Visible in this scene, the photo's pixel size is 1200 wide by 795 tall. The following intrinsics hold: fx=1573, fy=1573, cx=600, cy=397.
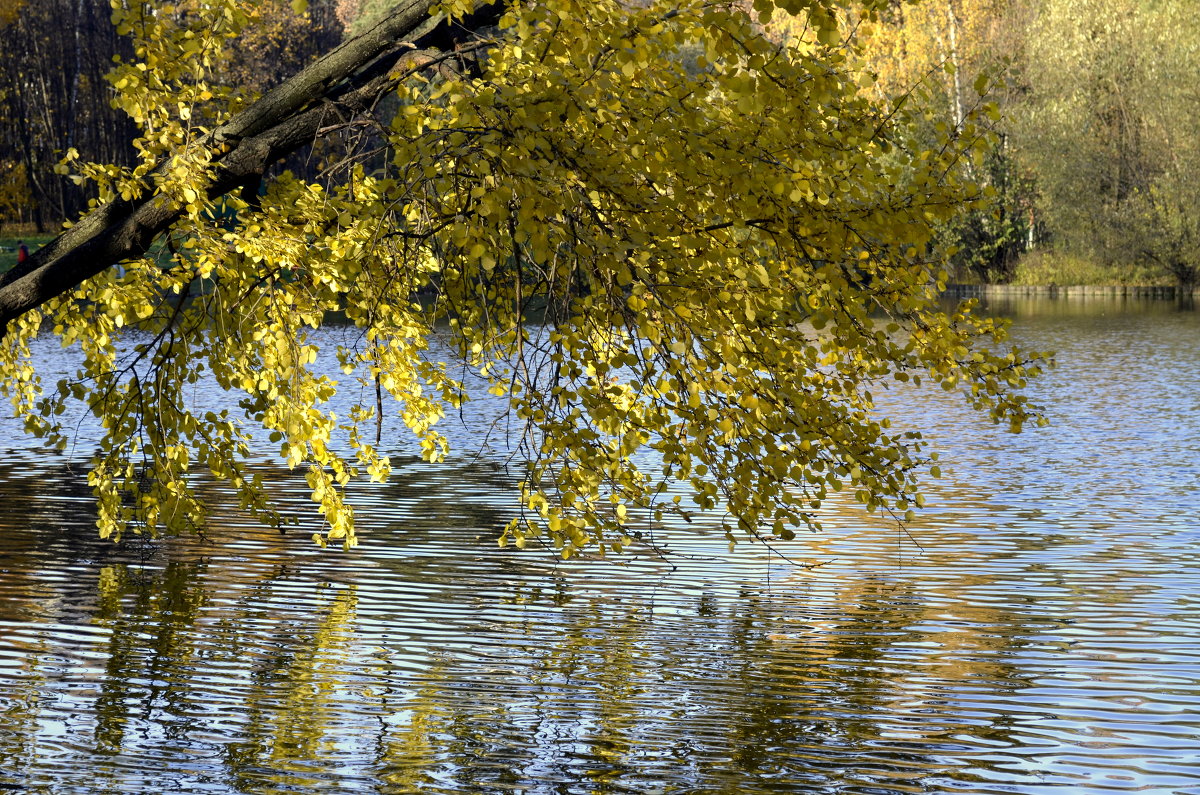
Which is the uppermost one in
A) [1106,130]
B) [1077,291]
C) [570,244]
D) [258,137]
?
[1106,130]

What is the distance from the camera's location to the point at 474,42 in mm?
7781

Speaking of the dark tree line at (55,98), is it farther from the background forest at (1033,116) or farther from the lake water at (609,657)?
the lake water at (609,657)

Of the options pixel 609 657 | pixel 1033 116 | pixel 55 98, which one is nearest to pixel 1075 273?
pixel 1033 116

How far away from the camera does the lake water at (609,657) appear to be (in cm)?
668

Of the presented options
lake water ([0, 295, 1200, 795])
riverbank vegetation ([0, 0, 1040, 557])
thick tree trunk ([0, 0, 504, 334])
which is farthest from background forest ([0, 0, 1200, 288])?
thick tree trunk ([0, 0, 504, 334])

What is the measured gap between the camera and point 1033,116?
49281 millimetres

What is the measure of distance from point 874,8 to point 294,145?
3371 mm

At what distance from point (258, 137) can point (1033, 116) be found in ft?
145

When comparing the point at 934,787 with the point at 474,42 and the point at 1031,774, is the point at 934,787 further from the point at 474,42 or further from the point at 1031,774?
the point at 474,42

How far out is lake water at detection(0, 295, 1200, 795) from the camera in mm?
6676

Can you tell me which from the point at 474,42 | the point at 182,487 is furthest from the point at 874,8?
the point at 182,487

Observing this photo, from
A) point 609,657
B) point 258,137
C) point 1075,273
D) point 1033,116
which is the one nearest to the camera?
point 258,137

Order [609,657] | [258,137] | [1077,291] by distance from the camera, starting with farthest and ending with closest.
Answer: [1077,291] → [609,657] → [258,137]

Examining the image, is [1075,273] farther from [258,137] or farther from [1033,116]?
[258,137]
